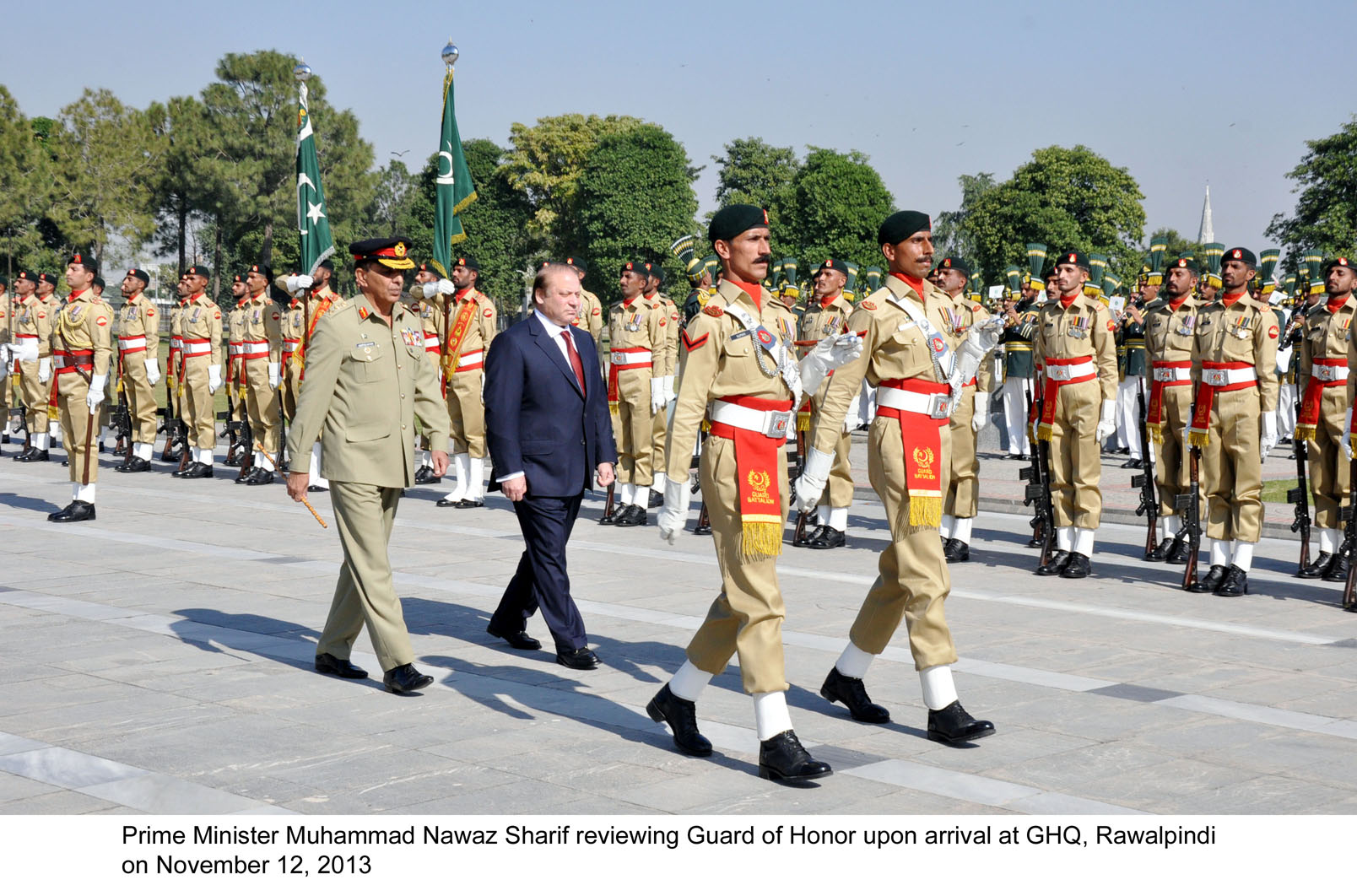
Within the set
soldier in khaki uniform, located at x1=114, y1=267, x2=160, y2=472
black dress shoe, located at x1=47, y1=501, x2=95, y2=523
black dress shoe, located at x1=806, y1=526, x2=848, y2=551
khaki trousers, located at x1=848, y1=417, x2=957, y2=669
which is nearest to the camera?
khaki trousers, located at x1=848, y1=417, x2=957, y2=669

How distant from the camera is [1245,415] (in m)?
10.8

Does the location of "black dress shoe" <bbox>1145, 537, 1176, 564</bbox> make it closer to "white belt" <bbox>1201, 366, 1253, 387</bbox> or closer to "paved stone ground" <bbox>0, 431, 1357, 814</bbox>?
"paved stone ground" <bbox>0, 431, 1357, 814</bbox>

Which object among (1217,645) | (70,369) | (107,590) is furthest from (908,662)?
(70,369)

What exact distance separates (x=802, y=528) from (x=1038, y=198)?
62863mm

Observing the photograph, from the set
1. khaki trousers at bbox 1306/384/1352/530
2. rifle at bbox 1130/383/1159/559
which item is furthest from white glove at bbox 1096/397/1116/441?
khaki trousers at bbox 1306/384/1352/530

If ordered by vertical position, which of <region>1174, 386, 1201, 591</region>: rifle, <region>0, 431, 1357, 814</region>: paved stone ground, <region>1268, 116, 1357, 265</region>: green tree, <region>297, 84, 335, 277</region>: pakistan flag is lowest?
<region>0, 431, 1357, 814</region>: paved stone ground

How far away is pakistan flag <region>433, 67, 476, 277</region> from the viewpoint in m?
16.4

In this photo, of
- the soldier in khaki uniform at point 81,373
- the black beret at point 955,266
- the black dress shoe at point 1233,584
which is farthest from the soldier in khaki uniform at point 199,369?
the black dress shoe at point 1233,584

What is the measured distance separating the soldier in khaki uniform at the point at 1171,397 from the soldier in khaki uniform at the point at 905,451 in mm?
5544

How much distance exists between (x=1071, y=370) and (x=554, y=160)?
86.3m

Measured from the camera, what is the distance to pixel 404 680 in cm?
724

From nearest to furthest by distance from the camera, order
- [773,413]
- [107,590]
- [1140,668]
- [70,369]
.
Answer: [773,413]
[1140,668]
[107,590]
[70,369]
